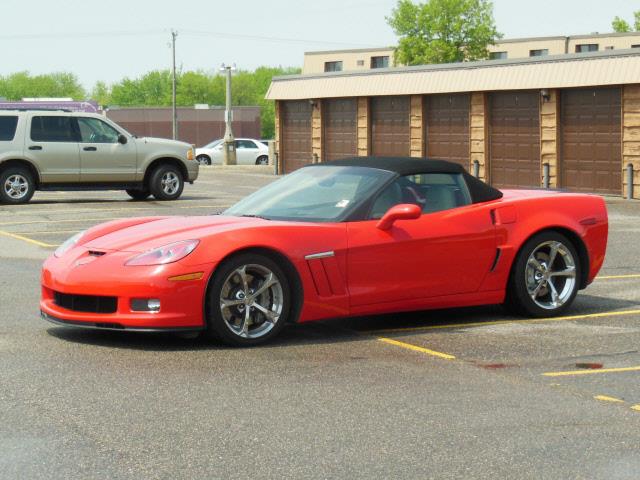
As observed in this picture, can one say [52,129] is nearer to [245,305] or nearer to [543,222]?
[543,222]

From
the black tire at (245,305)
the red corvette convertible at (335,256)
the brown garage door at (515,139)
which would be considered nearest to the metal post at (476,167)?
the brown garage door at (515,139)

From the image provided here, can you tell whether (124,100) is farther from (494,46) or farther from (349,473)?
(349,473)

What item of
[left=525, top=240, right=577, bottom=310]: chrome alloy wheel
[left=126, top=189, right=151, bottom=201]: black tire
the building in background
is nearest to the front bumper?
[left=525, top=240, right=577, bottom=310]: chrome alloy wheel

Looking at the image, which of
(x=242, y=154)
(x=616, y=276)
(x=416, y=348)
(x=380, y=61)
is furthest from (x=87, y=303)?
(x=380, y=61)

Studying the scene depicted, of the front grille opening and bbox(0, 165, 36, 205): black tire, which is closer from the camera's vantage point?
the front grille opening

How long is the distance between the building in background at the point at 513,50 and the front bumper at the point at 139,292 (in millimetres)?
54402

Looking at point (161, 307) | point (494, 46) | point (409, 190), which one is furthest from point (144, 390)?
point (494, 46)

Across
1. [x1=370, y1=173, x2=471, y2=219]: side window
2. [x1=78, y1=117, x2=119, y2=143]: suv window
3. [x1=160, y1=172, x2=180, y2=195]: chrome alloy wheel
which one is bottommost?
Answer: [x1=160, y1=172, x2=180, y2=195]: chrome alloy wheel

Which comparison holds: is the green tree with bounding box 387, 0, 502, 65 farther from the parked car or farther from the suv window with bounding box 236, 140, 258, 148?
the parked car

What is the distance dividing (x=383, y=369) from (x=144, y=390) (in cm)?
152

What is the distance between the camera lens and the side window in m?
9.27

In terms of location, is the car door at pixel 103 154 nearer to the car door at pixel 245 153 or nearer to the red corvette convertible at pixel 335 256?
the red corvette convertible at pixel 335 256

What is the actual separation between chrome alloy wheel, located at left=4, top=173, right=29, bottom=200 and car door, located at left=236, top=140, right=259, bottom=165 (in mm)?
31366

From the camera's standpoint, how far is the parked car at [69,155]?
24.8 metres
